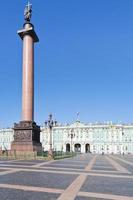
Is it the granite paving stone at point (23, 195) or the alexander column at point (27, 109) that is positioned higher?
the alexander column at point (27, 109)

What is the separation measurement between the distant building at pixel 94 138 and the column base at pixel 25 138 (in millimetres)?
103309

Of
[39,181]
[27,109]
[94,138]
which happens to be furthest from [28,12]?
[94,138]

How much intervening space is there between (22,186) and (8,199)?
243cm

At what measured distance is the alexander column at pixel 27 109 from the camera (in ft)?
120

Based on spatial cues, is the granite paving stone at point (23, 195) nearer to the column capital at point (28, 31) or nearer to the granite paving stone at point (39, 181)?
the granite paving stone at point (39, 181)

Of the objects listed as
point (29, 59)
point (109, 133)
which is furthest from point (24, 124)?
point (109, 133)

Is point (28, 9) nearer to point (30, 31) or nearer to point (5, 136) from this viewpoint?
point (30, 31)

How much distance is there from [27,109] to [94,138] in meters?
111

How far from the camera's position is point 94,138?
14588 cm

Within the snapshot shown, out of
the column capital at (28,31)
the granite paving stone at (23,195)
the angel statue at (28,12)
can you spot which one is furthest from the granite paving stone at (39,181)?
the angel statue at (28,12)

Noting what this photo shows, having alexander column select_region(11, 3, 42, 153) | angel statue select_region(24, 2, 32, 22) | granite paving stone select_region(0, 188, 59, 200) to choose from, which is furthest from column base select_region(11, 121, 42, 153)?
granite paving stone select_region(0, 188, 59, 200)

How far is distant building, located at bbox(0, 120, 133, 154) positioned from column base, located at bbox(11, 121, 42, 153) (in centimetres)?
10331

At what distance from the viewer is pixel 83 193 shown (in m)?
9.20

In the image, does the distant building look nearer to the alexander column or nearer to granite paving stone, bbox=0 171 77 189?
Result: the alexander column
